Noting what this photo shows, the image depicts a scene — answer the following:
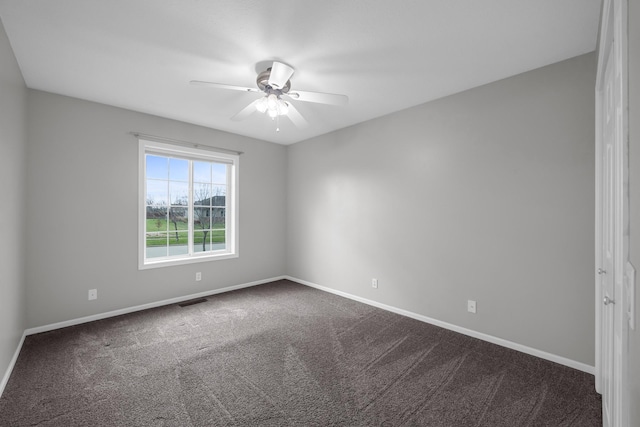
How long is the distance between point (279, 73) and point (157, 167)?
2.59 metres

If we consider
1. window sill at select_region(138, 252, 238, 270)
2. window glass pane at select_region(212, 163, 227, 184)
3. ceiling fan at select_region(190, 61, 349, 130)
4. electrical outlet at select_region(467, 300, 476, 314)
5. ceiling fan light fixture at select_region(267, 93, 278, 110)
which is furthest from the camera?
window glass pane at select_region(212, 163, 227, 184)

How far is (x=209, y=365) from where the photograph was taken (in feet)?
7.63

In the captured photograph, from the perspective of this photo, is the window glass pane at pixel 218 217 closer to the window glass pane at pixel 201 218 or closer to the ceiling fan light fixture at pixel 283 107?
the window glass pane at pixel 201 218

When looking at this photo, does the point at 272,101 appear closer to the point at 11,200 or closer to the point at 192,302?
the point at 11,200

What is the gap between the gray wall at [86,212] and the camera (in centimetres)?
291

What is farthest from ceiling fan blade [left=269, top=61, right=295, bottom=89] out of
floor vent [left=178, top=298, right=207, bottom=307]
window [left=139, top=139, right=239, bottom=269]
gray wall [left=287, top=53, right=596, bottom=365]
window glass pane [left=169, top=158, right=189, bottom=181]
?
floor vent [left=178, top=298, right=207, bottom=307]

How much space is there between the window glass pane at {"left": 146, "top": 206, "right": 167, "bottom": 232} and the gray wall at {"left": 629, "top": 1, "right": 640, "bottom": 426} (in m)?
4.35

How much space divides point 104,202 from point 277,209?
2.50 meters

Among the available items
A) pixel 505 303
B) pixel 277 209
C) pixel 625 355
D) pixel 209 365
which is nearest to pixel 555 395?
pixel 505 303

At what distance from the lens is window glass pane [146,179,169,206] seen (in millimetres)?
3777

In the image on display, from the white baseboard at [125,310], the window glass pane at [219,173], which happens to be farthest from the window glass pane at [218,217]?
the white baseboard at [125,310]

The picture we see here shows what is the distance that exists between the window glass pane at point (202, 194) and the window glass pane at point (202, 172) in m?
0.09

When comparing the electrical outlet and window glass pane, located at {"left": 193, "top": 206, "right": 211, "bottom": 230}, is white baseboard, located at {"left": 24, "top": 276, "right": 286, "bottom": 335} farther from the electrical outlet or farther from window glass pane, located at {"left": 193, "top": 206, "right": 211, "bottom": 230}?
the electrical outlet

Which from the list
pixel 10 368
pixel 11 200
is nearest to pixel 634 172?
pixel 11 200
